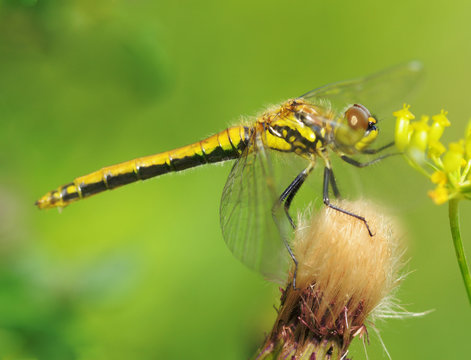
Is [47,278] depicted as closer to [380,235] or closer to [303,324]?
[303,324]

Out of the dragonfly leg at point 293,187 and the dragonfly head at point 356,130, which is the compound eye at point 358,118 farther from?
the dragonfly leg at point 293,187

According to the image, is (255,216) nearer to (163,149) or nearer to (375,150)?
(375,150)

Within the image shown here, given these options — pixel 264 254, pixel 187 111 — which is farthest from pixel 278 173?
pixel 187 111

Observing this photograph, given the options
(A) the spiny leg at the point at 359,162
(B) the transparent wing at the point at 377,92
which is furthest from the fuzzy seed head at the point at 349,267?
(B) the transparent wing at the point at 377,92

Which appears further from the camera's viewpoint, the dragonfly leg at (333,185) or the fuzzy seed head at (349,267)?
the dragonfly leg at (333,185)

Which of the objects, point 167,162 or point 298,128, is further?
point 167,162

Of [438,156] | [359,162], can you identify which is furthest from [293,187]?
[438,156]

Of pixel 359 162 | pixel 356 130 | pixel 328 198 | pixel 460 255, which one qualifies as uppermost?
pixel 356 130

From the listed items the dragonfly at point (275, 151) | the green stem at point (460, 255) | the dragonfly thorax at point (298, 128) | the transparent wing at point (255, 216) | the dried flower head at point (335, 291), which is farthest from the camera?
the dragonfly thorax at point (298, 128)
